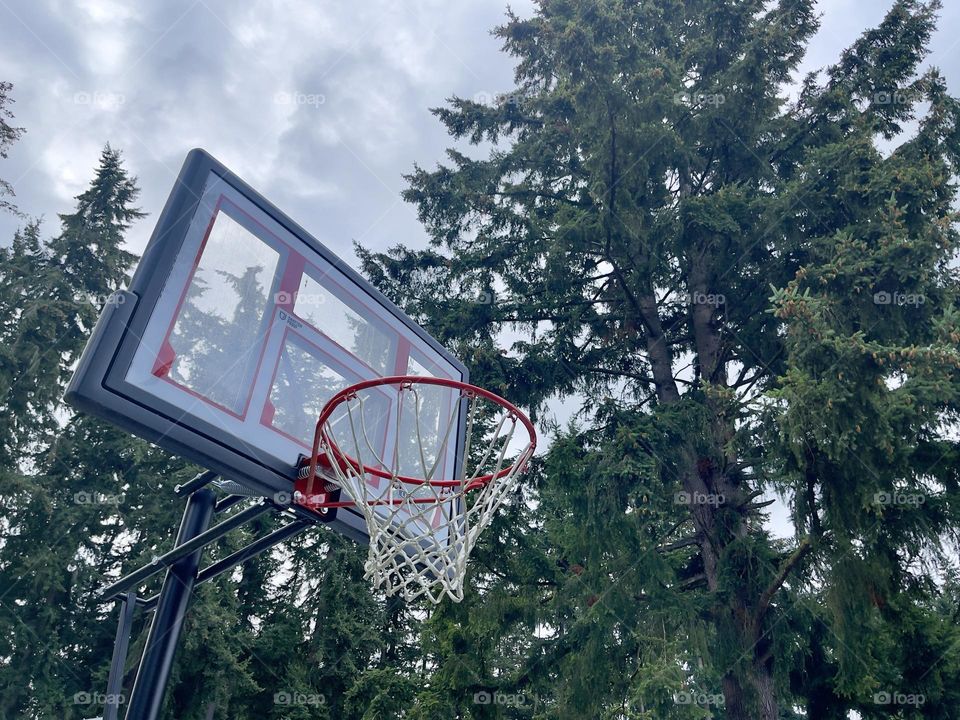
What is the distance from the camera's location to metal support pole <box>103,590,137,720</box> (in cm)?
462

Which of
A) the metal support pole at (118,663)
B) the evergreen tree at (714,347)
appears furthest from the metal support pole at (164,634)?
the evergreen tree at (714,347)

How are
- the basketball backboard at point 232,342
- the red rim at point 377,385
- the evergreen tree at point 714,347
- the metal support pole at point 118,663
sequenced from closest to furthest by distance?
the basketball backboard at point 232,342 → the metal support pole at point 118,663 → the red rim at point 377,385 → the evergreen tree at point 714,347

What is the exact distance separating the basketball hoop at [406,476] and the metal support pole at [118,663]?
4.84 ft

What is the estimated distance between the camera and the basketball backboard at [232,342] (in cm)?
402

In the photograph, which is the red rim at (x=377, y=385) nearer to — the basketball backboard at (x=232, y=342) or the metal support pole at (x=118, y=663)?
the basketball backboard at (x=232, y=342)

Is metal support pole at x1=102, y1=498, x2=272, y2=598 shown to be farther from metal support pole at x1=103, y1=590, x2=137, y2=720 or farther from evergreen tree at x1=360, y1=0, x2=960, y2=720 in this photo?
evergreen tree at x1=360, y1=0, x2=960, y2=720

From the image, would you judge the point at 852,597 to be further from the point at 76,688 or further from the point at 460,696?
the point at 76,688

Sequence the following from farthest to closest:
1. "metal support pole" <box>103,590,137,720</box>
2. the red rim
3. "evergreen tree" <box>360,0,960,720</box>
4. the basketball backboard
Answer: "evergreen tree" <box>360,0,960,720</box> → the red rim → "metal support pole" <box>103,590,137,720</box> → the basketball backboard

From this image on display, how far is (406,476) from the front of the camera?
5664 millimetres

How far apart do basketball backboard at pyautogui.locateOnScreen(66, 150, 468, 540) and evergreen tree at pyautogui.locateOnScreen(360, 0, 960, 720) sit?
13.2 feet

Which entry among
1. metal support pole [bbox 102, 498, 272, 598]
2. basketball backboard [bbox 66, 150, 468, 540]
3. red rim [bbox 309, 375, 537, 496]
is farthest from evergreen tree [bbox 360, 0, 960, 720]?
metal support pole [bbox 102, 498, 272, 598]

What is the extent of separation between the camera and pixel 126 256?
1920 cm

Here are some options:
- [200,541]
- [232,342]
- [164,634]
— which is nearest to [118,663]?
[164,634]

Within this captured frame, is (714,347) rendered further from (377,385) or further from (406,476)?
(377,385)
